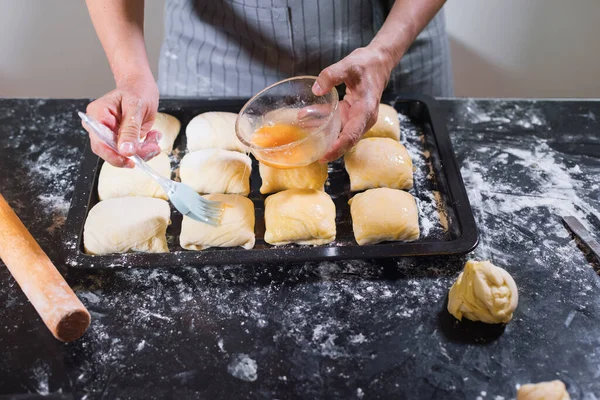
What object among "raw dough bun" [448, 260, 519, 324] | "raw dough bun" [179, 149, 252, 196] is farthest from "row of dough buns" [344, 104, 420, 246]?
"raw dough bun" [179, 149, 252, 196]

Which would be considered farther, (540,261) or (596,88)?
(596,88)

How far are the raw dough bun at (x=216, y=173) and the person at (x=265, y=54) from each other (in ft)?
0.56

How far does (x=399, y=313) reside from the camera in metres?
1.39

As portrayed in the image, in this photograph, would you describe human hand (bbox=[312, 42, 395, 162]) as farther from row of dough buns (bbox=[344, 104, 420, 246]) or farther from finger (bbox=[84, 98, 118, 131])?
finger (bbox=[84, 98, 118, 131])

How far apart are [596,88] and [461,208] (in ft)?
6.28

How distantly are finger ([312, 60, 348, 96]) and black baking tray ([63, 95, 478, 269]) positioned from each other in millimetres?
362

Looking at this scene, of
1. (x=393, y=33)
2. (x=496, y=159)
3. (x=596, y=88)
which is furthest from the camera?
(x=596, y=88)

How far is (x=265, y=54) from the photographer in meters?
1.95

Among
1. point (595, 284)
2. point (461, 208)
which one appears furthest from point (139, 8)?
point (595, 284)

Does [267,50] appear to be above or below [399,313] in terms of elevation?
above

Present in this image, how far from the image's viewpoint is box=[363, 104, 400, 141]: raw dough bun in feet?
6.01

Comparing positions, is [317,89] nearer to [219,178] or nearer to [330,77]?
[330,77]

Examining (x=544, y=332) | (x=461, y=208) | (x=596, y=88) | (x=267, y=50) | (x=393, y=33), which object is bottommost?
(x=596, y=88)

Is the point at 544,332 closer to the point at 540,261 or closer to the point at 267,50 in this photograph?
the point at 540,261
